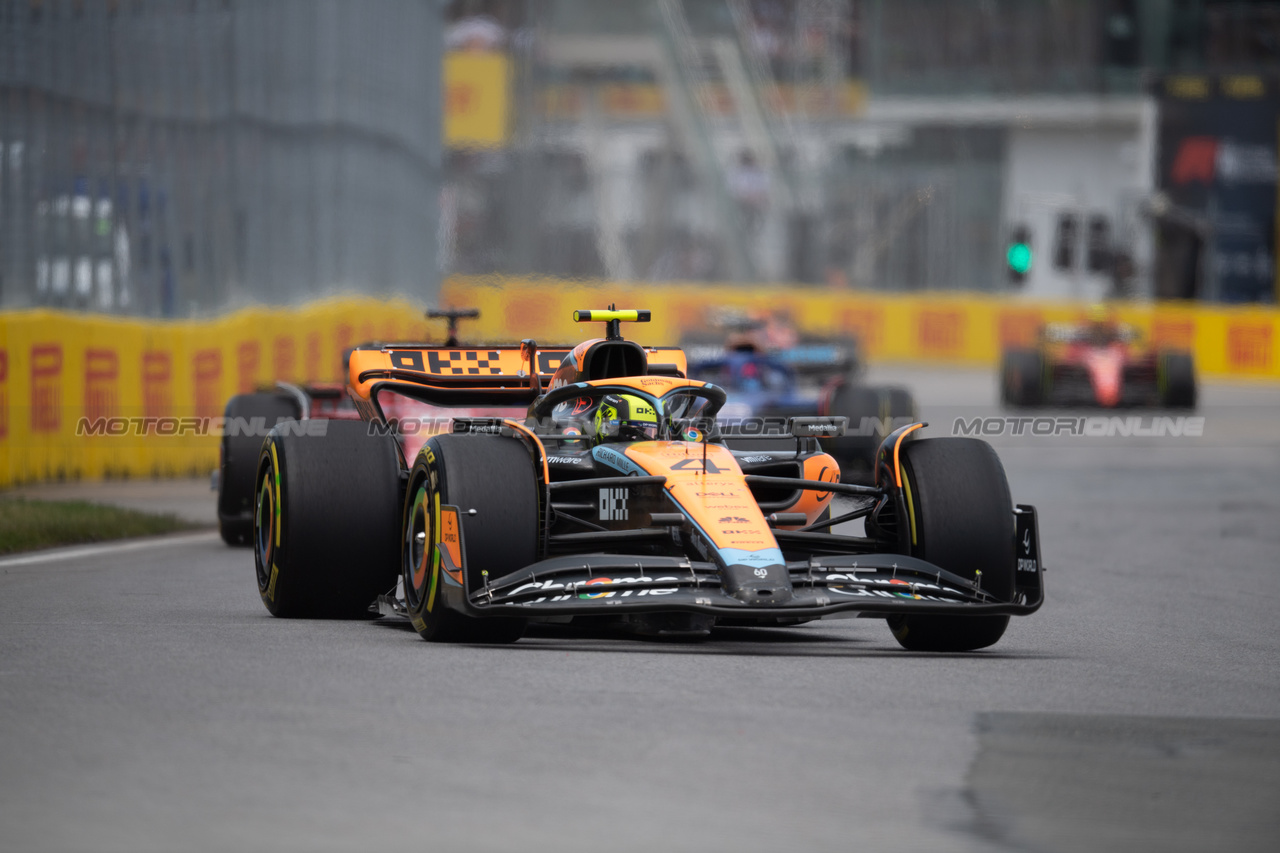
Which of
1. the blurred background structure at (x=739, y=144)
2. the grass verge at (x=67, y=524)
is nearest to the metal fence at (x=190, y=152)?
the blurred background structure at (x=739, y=144)

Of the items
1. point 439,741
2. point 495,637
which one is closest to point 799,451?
point 495,637

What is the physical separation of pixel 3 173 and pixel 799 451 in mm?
8609

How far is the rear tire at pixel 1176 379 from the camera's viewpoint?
29.7 metres

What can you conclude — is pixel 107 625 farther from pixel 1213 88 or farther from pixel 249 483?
pixel 1213 88

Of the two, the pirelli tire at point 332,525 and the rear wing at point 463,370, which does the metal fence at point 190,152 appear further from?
the pirelli tire at point 332,525

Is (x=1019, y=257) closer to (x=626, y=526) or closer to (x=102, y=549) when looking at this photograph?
(x=102, y=549)

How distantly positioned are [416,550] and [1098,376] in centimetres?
2261

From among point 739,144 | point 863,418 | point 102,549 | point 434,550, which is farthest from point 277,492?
point 739,144

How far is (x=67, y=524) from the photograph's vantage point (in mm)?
12828

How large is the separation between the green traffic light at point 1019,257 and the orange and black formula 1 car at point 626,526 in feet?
71.4

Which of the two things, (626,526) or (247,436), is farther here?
(247,436)

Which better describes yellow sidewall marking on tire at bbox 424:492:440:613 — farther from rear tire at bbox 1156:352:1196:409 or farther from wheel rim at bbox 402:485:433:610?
rear tire at bbox 1156:352:1196:409

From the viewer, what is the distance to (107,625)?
334 inches

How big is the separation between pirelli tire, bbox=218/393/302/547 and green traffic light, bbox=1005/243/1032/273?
19560 millimetres
